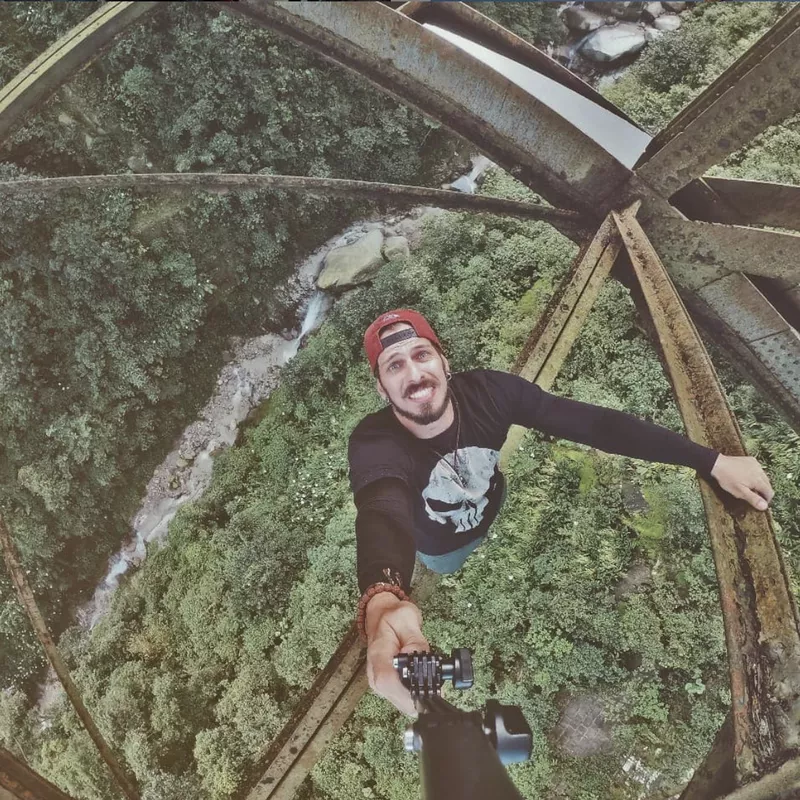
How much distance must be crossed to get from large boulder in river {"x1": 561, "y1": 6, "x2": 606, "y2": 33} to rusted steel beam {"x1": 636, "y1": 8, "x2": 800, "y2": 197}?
4.35m

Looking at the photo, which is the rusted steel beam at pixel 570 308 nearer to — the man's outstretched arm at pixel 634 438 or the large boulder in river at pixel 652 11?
the man's outstretched arm at pixel 634 438

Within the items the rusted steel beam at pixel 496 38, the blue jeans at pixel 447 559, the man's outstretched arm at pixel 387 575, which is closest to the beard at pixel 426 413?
the man's outstretched arm at pixel 387 575

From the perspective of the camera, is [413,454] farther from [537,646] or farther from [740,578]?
[537,646]

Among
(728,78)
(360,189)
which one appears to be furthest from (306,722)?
(728,78)

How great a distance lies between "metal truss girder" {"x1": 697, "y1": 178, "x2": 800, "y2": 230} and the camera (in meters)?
2.74

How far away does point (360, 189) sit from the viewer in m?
2.84

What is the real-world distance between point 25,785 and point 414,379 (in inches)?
104

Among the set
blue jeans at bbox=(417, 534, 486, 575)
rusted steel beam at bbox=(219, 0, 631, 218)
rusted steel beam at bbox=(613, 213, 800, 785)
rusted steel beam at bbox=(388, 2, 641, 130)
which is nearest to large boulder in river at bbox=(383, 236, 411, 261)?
rusted steel beam at bbox=(388, 2, 641, 130)


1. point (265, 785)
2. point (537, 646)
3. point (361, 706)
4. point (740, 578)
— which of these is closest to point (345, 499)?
point (361, 706)

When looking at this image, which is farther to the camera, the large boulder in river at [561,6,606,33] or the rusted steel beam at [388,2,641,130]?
the large boulder in river at [561,6,606,33]

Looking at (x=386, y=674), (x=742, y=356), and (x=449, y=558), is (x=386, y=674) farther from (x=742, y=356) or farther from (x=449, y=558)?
(x=742, y=356)

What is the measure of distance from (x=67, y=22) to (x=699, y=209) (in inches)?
263

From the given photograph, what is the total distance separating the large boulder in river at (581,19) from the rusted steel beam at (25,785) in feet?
24.2

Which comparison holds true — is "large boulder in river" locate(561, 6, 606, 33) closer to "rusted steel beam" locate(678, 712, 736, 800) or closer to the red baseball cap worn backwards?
the red baseball cap worn backwards
